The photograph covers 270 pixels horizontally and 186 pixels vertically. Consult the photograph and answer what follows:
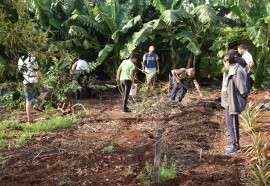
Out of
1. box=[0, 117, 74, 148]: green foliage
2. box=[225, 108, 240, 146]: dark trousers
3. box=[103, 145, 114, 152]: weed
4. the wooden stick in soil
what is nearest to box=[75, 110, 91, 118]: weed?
box=[0, 117, 74, 148]: green foliage

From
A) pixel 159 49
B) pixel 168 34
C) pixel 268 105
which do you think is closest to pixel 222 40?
pixel 168 34

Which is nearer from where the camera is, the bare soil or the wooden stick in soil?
the wooden stick in soil

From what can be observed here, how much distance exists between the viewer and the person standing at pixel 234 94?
552 centimetres

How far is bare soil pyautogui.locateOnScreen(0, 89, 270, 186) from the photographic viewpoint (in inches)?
184

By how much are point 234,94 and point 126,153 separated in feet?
6.01

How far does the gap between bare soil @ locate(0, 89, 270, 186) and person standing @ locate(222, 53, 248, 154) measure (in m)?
0.34

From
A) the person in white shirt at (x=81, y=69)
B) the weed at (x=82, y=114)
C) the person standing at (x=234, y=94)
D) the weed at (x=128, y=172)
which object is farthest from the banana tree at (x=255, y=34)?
the weed at (x=128, y=172)

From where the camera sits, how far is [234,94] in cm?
561

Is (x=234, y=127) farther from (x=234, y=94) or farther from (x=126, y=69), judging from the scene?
(x=126, y=69)

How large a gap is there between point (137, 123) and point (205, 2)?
23.3 ft

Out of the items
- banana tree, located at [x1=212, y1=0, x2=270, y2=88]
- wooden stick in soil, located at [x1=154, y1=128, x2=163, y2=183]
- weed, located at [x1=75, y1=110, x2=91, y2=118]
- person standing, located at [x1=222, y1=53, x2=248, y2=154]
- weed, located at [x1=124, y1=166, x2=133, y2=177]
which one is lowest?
weed, located at [x1=124, y1=166, x2=133, y2=177]

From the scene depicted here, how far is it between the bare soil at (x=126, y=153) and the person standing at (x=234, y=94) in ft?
1.12

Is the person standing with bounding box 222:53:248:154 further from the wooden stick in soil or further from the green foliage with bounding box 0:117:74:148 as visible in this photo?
the green foliage with bounding box 0:117:74:148

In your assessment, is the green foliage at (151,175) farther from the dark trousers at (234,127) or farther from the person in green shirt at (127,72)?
the person in green shirt at (127,72)
